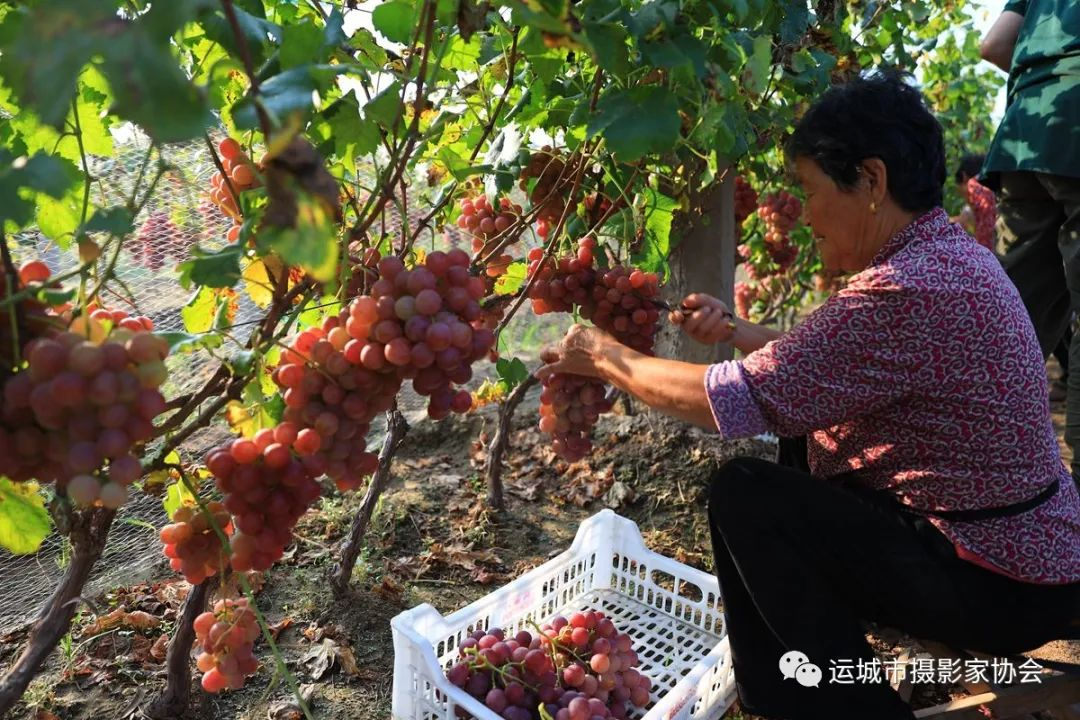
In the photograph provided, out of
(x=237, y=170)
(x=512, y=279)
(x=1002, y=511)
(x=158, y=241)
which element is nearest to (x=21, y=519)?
(x=237, y=170)

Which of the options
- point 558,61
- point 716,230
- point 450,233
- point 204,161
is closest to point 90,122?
point 204,161

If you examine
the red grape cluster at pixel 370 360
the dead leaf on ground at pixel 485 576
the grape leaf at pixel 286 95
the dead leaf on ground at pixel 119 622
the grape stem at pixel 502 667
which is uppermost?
the grape leaf at pixel 286 95

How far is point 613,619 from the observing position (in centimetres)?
265

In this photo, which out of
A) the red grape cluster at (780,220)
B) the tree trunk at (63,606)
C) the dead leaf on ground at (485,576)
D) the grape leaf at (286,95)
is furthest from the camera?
the red grape cluster at (780,220)

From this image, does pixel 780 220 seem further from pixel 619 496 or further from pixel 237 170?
pixel 237 170

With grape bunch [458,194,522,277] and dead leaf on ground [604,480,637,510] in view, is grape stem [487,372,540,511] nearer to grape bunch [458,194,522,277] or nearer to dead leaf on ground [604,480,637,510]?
dead leaf on ground [604,480,637,510]

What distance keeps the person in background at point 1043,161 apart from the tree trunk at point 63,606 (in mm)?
2860

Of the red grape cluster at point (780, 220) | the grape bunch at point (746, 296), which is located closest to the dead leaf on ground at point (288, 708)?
the red grape cluster at point (780, 220)

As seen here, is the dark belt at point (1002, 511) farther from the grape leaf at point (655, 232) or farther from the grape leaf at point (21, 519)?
the grape leaf at point (21, 519)

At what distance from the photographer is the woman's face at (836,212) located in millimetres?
1848

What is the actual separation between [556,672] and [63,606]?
1204mm

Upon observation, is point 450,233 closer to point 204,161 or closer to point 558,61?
point 204,161

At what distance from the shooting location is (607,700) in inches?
84.9

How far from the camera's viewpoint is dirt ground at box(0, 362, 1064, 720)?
7.29 feet
